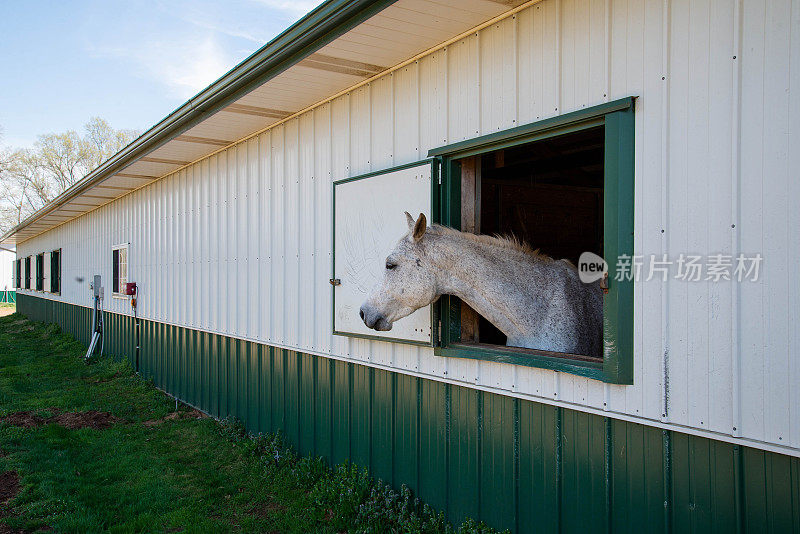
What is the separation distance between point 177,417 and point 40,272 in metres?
19.2

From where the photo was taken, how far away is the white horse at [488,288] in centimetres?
353

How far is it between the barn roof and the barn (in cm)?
2

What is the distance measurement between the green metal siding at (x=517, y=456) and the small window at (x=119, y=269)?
6493 millimetres

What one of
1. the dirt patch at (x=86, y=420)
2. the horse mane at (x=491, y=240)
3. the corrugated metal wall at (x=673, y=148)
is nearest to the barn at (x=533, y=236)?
the corrugated metal wall at (x=673, y=148)

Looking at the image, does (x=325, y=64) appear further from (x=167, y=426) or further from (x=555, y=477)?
(x=167, y=426)

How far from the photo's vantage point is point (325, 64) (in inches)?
168

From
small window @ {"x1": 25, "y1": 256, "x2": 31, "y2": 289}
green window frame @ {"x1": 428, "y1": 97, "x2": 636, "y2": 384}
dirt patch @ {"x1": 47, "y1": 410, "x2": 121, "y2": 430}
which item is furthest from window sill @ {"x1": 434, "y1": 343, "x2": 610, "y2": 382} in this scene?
small window @ {"x1": 25, "y1": 256, "x2": 31, "y2": 289}

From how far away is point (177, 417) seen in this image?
24.8ft

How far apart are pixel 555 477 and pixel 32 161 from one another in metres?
45.3

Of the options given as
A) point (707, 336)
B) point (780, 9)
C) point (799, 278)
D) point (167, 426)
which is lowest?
point (167, 426)

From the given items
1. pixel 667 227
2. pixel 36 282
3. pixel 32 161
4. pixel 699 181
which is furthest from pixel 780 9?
pixel 32 161

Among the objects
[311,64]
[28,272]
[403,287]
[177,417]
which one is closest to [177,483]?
[177,417]

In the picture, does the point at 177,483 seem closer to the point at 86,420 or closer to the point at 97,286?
the point at 86,420

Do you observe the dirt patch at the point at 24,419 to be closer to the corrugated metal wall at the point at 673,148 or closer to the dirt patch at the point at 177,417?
the dirt patch at the point at 177,417
